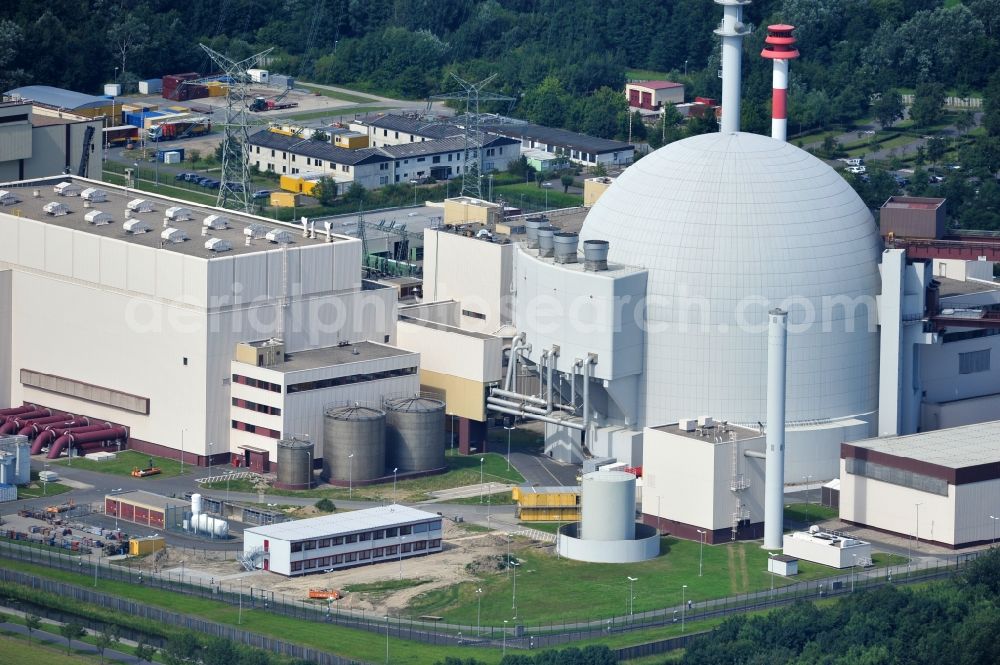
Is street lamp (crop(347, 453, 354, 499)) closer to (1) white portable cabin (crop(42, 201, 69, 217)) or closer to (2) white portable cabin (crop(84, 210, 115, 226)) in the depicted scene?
(2) white portable cabin (crop(84, 210, 115, 226))

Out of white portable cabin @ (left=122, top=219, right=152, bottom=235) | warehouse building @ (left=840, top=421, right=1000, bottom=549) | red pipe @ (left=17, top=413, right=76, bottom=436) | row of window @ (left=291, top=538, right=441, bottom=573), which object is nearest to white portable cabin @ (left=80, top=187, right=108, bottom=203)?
white portable cabin @ (left=122, top=219, right=152, bottom=235)

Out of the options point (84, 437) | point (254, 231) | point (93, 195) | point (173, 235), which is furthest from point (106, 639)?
point (93, 195)

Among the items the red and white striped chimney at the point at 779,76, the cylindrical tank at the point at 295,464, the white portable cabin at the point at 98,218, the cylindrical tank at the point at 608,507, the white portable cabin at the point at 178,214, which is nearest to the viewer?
the cylindrical tank at the point at 608,507

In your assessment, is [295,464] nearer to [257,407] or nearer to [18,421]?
[257,407]

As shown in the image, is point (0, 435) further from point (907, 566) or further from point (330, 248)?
point (907, 566)

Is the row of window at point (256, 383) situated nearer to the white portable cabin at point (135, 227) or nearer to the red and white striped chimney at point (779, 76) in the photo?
the white portable cabin at point (135, 227)

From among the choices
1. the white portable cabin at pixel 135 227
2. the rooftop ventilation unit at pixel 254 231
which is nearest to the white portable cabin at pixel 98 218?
the white portable cabin at pixel 135 227

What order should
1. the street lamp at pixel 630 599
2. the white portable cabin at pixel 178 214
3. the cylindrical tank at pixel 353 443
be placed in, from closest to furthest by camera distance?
1. the street lamp at pixel 630 599
2. the cylindrical tank at pixel 353 443
3. the white portable cabin at pixel 178 214
